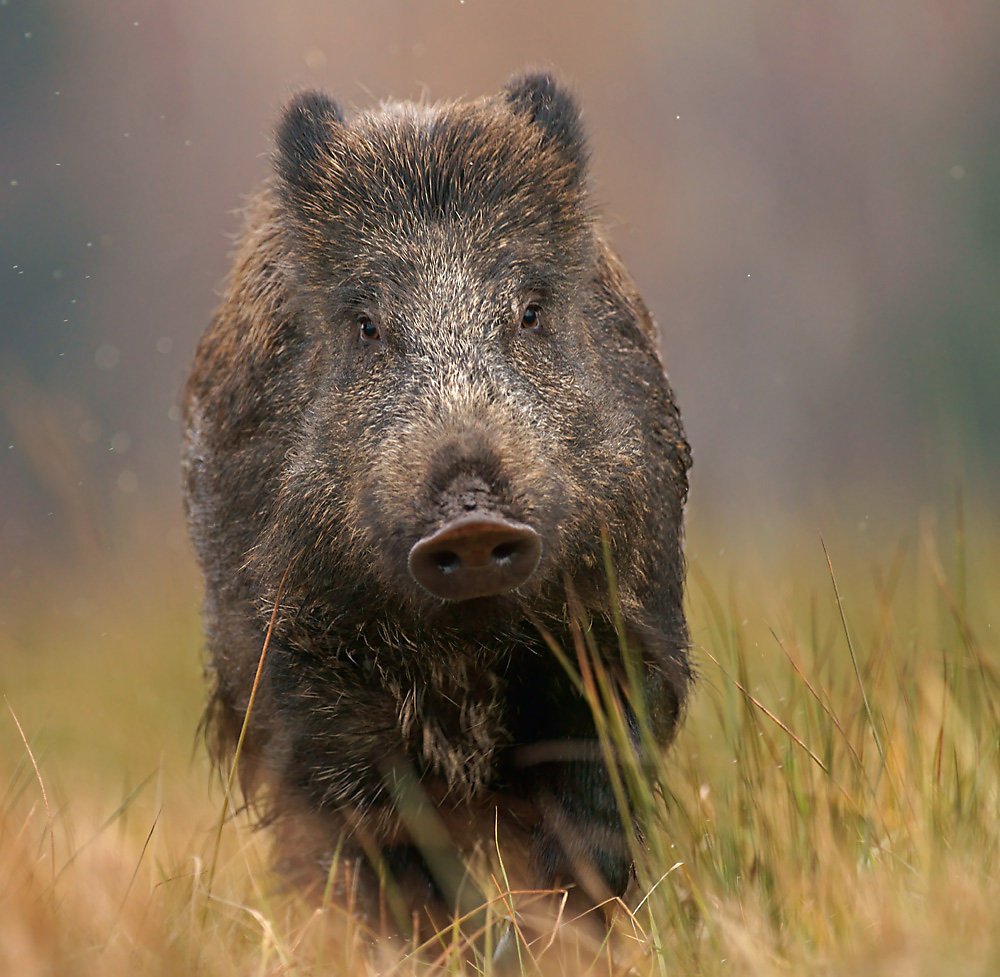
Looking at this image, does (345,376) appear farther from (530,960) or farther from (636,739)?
(530,960)

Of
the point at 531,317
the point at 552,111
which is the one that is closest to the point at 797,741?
the point at 531,317

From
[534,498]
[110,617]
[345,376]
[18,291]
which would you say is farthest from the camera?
[18,291]

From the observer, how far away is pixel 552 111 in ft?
10.7

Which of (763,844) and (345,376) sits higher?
(345,376)

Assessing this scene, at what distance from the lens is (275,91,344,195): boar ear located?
10.3ft

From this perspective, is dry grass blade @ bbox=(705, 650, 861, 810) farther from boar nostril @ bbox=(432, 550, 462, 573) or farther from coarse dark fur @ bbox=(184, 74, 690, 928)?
boar nostril @ bbox=(432, 550, 462, 573)

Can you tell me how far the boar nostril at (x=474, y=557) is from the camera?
2248mm

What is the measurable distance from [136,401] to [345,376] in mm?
13363

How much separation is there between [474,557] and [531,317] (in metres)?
0.85

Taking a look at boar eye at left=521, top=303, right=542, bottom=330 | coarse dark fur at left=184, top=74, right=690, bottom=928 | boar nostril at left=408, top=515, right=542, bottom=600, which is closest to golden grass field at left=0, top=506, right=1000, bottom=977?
coarse dark fur at left=184, top=74, right=690, bottom=928

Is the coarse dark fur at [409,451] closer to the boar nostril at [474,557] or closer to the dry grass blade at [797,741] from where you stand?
the boar nostril at [474,557]

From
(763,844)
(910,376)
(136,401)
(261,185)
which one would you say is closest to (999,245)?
(910,376)

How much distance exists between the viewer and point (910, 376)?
15727 millimetres

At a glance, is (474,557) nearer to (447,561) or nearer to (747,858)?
(447,561)
